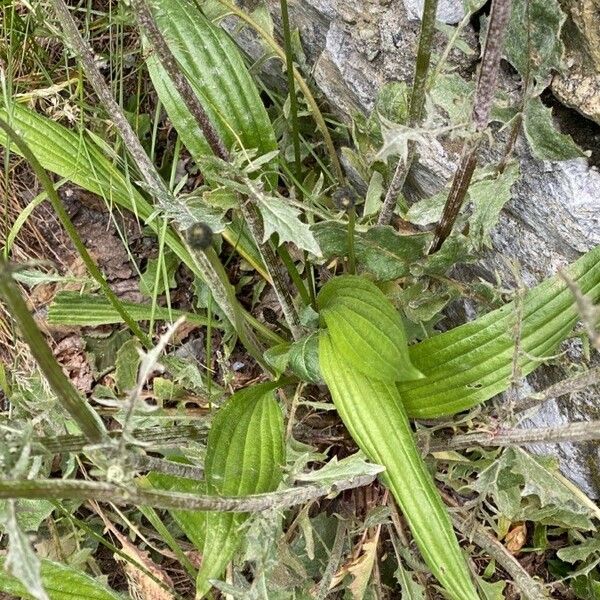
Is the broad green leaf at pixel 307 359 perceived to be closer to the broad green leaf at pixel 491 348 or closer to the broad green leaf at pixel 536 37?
the broad green leaf at pixel 491 348

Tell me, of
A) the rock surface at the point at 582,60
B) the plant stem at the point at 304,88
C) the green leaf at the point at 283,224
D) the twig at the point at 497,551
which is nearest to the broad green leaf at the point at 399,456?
the green leaf at the point at 283,224

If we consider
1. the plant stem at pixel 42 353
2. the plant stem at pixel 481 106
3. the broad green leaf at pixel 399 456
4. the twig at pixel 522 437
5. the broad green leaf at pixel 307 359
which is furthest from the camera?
the broad green leaf at pixel 307 359

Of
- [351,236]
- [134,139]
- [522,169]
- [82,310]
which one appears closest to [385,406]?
[351,236]

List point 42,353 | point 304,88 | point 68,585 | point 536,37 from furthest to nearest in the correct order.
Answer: point 304,88, point 68,585, point 536,37, point 42,353

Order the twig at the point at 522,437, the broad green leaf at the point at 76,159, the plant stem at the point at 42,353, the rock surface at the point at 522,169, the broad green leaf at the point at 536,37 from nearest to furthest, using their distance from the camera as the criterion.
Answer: the plant stem at the point at 42,353
the twig at the point at 522,437
the broad green leaf at the point at 536,37
the rock surface at the point at 522,169
the broad green leaf at the point at 76,159

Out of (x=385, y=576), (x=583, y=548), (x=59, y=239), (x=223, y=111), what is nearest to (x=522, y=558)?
(x=583, y=548)

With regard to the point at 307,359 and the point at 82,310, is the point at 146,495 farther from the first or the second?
the point at 82,310

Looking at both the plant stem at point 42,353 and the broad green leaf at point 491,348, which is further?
the broad green leaf at point 491,348

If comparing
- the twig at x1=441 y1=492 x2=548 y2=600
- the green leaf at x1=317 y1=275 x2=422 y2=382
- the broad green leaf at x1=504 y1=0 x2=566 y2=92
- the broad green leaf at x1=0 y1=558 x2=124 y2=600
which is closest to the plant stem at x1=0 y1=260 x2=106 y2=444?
the green leaf at x1=317 y1=275 x2=422 y2=382
